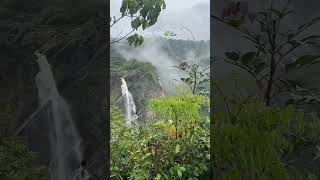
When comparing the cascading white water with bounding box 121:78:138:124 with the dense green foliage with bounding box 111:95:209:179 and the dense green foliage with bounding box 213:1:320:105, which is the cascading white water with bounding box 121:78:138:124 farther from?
the dense green foliage with bounding box 213:1:320:105

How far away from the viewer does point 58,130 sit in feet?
4.55

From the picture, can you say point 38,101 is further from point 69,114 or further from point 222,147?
point 222,147

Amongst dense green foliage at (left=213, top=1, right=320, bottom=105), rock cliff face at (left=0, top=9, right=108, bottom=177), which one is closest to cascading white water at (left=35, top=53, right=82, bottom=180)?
rock cliff face at (left=0, top=9, right=108, bottom=177)

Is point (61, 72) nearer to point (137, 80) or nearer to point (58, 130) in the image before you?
point (58, 130)

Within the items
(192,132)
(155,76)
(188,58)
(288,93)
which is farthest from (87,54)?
(288,93)

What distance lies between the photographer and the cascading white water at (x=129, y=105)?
5.56ft

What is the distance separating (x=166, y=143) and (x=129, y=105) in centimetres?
26

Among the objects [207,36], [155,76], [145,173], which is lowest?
[145,173]

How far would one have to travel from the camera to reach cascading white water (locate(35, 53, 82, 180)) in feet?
4.37

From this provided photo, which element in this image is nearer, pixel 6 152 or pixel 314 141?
pixel 6 152

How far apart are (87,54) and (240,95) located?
1.91ft

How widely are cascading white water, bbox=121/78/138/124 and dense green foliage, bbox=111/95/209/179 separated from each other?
0.11 feet

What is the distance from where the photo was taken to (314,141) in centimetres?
144

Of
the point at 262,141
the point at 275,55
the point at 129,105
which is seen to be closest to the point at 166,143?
the point at 129,105
